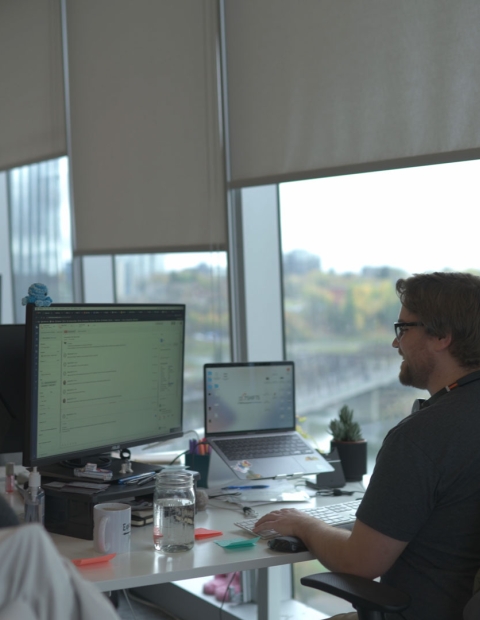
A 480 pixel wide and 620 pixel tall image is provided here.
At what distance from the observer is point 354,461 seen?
250cm

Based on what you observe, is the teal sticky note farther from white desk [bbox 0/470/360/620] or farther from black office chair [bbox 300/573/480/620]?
black office chair [bbox 300/573/480/620]

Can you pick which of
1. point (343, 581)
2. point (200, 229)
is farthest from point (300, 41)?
point (343, 581)

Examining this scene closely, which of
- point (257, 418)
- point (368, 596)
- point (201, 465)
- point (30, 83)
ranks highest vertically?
point (30, 83)

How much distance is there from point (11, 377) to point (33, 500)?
0.56 m

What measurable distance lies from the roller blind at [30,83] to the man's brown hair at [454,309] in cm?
264

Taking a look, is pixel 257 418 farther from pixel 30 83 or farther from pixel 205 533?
pixel 30 83

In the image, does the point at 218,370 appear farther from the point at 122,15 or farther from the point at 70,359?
the point at 122,15

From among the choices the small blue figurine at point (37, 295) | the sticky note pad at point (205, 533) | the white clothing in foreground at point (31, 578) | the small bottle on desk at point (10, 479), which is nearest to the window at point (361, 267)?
the sticky note pad at point (205, 533)

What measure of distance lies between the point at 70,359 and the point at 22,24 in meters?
2.95

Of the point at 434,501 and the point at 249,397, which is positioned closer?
the point at 434,501

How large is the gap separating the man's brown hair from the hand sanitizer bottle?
1.04 metres

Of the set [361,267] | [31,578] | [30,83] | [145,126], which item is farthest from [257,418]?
[30,83]

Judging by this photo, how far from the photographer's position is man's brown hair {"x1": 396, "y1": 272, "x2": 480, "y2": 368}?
1.81 meters

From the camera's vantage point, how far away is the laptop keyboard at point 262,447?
244 centimetres
